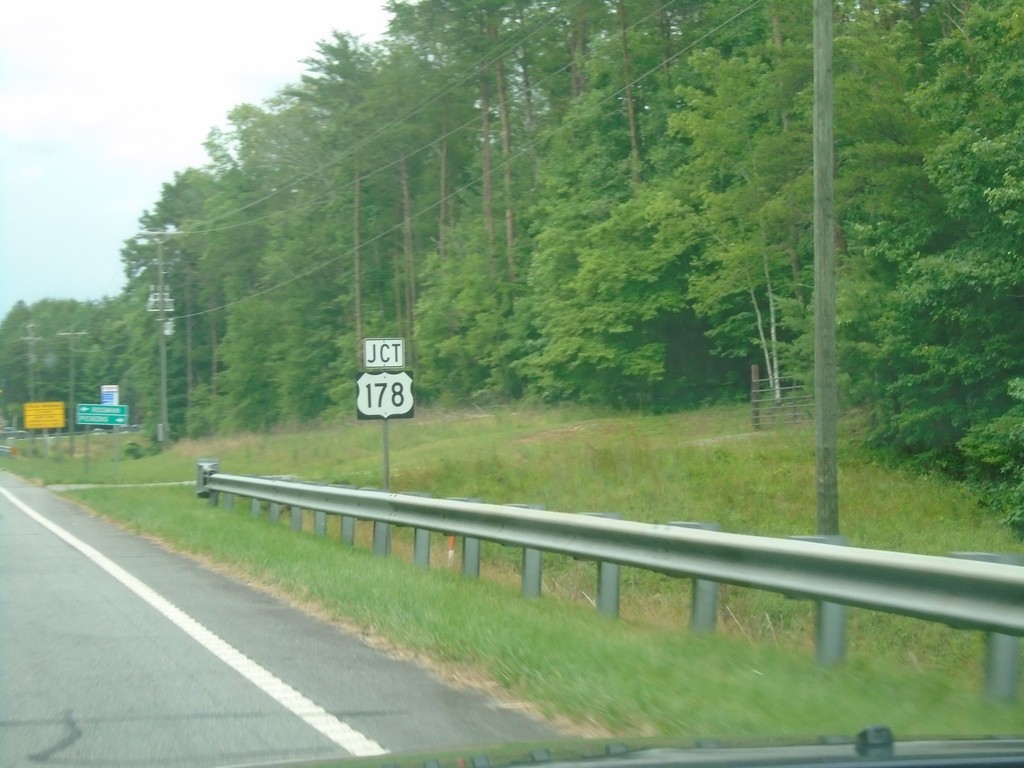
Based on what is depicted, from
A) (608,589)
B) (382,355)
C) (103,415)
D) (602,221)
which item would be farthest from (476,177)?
(608,589)

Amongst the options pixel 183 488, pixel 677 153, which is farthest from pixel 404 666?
pixel 677 153

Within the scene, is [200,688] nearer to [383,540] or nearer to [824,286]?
[383,540]

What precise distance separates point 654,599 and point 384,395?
→ 6114 millimetres

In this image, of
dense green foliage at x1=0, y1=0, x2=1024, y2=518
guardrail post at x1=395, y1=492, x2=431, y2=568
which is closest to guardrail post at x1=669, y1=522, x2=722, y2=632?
guardrail post at x1=395, y1=492, x2=431, y2=568

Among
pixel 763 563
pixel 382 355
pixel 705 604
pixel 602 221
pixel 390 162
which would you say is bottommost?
pixel 705 604

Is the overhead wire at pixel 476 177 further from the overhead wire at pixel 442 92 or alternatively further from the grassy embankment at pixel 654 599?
the grassy embankment at pixel 654 599

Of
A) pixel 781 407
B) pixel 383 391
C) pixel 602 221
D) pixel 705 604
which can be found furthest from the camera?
pixel 602 221

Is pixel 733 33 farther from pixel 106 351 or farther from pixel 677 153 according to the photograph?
pixel 106 351

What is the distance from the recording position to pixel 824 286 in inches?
765

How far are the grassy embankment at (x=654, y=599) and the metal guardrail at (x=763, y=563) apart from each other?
392 millimetres

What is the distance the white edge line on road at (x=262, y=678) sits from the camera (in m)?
6.55

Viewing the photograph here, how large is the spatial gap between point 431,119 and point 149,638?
57.1 m

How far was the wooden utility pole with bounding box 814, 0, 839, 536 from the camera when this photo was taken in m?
19.1

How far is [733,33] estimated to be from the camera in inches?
2051
